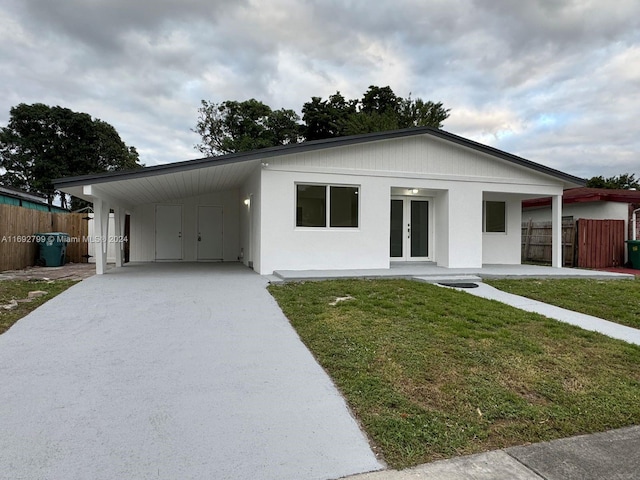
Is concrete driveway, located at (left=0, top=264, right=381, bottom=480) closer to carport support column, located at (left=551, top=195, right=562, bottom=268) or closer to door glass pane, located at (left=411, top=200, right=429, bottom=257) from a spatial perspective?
door glass pane, located at (left=411, top=200, right=429, bottom=257)

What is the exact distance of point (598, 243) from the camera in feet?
43.6

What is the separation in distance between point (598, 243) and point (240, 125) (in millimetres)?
26057

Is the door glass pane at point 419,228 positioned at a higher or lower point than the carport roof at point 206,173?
lower

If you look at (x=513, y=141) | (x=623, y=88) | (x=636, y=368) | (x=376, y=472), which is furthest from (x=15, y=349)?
(x=513, y=141)

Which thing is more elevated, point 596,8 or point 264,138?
point 264,138

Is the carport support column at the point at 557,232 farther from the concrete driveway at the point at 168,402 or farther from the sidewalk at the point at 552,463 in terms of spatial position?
the sidewalk at the point at 552,463

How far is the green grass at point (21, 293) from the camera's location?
520cm

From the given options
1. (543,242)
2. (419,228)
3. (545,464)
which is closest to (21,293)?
(545,464)

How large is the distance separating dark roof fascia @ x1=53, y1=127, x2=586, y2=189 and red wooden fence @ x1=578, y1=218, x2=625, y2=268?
9.54 feet

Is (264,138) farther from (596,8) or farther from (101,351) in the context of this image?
(101,351)

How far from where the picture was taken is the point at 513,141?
23.6 m

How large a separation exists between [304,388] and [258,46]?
45.4ft

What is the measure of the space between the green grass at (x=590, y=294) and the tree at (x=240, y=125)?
80.2ft

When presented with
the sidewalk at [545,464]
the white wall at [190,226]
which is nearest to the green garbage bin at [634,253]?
the sidewalk at [545,464]
